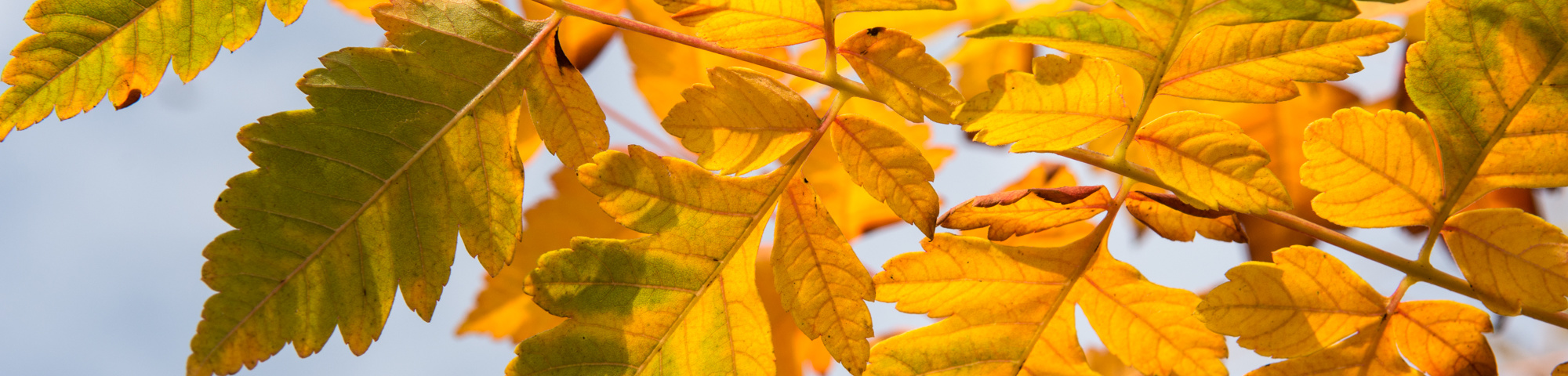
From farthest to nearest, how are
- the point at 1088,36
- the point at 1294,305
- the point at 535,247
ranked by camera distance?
the point at 535,247, the point at 1294,305, the point at 1088,36

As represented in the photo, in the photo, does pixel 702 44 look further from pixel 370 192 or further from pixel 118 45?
pixel 118 45

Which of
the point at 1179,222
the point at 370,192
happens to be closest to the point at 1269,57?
the point at 1179,222

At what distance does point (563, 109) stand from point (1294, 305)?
61 cm

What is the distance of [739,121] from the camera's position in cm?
62

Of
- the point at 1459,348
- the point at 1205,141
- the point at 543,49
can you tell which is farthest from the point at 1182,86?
the point at 543,49

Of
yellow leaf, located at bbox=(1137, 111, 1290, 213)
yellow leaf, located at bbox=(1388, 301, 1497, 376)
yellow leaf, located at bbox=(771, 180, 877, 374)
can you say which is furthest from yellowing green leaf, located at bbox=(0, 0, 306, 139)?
yellow leaf, located at bbox=(1388, 301, 1497, 376)

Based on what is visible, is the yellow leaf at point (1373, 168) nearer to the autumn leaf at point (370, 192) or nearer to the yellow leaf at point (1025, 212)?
the yellow leaf at point (1025, 212)

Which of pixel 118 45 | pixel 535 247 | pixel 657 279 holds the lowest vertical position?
pixel 657 279

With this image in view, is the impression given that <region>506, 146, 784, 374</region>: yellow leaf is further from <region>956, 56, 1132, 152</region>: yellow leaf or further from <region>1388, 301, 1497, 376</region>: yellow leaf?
<region>1388, 301, 1497, 376</region>: yellow leaf

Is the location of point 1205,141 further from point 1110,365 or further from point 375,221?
point 1110,365

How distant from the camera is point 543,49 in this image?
2.12 feet

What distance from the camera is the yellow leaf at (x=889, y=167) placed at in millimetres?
608

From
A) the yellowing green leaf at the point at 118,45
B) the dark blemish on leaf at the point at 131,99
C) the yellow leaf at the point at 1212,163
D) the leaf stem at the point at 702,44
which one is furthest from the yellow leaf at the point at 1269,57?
the dark blemish on leaf at the point at 131,99

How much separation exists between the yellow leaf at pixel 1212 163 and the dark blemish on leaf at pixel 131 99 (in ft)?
2.51
